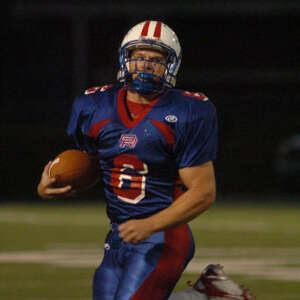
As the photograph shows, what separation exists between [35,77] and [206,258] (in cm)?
2420

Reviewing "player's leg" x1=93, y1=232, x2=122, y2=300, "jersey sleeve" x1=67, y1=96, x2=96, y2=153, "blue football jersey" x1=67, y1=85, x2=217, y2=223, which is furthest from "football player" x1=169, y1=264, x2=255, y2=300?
"jersey sleeve" x1=67, y1=96, x2=96, y2=153

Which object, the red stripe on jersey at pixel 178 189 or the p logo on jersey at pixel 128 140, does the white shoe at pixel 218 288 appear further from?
the p logo on jersey at pixel 128 140

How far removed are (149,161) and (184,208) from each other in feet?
0.97

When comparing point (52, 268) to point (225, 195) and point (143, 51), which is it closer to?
point (143, 51)

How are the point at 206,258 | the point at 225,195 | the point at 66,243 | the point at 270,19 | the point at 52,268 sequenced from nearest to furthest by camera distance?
the point at 52,268 < the point at 206,258 < the point at 66,243 < the point at 225,195 < the point at 270,19

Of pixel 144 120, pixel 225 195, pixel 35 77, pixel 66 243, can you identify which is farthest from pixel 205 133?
pixel 35 77

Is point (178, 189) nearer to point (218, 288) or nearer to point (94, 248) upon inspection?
point (218, 288)

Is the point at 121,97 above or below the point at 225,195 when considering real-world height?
above

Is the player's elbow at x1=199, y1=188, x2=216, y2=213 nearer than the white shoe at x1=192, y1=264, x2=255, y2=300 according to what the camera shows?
Yes

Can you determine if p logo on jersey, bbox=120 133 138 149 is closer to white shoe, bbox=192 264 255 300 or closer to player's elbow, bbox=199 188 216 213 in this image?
player's elbow, bbox=199 188 216 213

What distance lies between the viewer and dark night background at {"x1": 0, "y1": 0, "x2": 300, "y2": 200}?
30.1 metres

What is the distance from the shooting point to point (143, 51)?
531 cm

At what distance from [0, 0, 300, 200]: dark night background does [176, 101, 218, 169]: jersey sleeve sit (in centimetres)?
2107

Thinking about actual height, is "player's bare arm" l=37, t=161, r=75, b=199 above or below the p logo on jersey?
below
